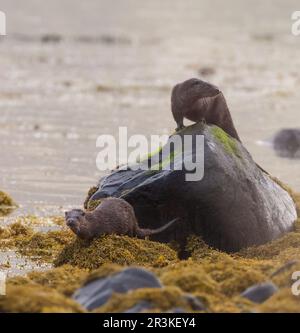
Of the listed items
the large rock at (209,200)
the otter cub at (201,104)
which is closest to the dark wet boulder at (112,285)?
the large rock at (209,200)

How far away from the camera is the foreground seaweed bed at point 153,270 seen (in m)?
8.98

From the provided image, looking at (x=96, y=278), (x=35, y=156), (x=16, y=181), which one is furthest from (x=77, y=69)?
(x=96, y=278)

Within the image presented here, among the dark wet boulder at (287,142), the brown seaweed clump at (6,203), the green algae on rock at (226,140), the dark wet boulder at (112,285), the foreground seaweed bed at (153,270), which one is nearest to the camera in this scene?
the foreground seaweed bed at (153,270)

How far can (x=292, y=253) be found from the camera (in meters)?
12.4

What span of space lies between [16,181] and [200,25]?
4358 cm

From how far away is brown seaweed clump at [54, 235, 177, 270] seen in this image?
12.1 m

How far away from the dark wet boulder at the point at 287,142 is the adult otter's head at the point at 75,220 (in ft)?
35.2

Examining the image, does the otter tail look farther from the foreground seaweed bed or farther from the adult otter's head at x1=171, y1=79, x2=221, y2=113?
the adult otter's head at x1=171, y1=79, x2=221, y2=113

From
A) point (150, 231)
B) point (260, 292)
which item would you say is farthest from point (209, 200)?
point (260, 292)

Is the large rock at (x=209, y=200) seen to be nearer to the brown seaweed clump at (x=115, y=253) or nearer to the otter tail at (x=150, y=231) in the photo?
the otter tail at (x=150, y=231)

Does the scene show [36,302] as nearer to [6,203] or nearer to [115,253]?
[115,253]

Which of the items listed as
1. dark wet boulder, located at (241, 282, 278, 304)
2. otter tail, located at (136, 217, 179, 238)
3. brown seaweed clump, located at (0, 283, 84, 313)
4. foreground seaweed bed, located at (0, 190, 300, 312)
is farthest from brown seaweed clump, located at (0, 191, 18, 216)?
dark wet boulder, located at (241, 282, 278, 304)

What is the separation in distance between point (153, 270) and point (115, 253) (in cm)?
149

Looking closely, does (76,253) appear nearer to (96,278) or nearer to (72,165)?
(96,278)
